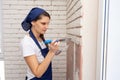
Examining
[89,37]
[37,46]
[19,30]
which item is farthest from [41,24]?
[19,30]

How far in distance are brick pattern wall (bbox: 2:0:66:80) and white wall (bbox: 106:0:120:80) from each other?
1464 mm

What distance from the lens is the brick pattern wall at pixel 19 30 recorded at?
2566 mm

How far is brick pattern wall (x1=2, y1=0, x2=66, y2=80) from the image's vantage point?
257 centimetres

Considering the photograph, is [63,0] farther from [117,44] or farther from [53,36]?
[117,44]

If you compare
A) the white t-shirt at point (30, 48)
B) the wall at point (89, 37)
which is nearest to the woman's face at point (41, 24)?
the white t-shirt at point (30, 48)

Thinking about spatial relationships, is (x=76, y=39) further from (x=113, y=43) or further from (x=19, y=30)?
(x=19, y=30)

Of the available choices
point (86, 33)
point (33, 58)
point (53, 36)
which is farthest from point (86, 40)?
point (53, 36)

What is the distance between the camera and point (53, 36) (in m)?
2.63

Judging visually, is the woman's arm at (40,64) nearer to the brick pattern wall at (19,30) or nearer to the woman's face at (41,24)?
the woman's face at (41,24)

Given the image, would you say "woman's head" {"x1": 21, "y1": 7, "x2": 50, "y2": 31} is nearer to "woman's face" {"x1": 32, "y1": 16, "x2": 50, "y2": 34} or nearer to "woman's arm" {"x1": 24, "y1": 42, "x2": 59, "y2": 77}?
"woman's face" {"x1": 32, "y1": 16, "x2": 50, "y2": 34}

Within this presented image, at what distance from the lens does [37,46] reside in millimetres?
1617

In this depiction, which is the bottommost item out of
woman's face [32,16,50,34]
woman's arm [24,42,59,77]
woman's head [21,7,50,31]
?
woman's arm [24,42,59,77]

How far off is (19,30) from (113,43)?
1.68m

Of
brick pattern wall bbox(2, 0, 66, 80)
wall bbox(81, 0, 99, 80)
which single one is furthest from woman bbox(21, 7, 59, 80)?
brick pattern wall bbox(2, 0, 66, 80)
